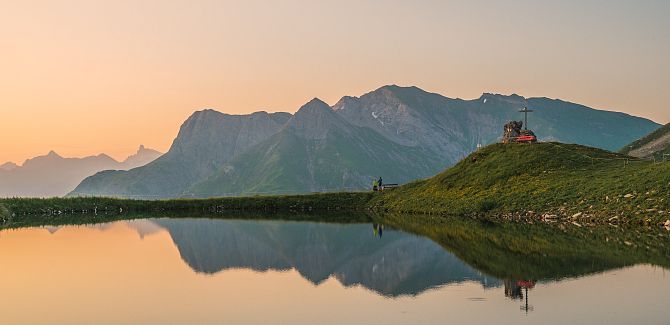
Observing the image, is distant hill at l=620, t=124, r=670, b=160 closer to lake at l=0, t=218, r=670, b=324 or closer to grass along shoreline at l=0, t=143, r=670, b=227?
grass along shoreline at l=0, t=143, r=670, b=227

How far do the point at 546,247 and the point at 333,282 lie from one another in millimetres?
21755

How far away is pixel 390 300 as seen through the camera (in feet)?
108

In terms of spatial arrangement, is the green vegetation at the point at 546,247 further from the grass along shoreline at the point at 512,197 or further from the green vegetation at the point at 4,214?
the green vegetation at the point at 4,214

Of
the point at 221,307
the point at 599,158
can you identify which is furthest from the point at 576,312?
the point at 599,158

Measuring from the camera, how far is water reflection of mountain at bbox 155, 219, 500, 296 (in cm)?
3969

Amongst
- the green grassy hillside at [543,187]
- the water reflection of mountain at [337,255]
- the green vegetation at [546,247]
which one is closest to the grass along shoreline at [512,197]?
the green grassy hillside at [543,187]

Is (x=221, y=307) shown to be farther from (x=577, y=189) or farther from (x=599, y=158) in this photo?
(x=599, y=158)

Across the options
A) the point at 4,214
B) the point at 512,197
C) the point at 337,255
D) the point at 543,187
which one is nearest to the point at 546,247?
the point at 337,255

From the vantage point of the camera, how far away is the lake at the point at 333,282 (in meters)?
29.0

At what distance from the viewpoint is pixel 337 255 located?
170ft

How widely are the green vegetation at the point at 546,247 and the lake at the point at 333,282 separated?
0.19 meters

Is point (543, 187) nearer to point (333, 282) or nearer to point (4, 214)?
point (333, 282)

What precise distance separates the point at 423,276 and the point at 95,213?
99770 millimetres

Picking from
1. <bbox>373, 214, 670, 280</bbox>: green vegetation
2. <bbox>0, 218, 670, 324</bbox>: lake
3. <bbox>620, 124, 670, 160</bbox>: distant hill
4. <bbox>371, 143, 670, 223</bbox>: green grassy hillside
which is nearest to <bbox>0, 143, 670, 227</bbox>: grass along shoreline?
<bbox>371, 143, 670, 223</bbox>: green grassy hillside
